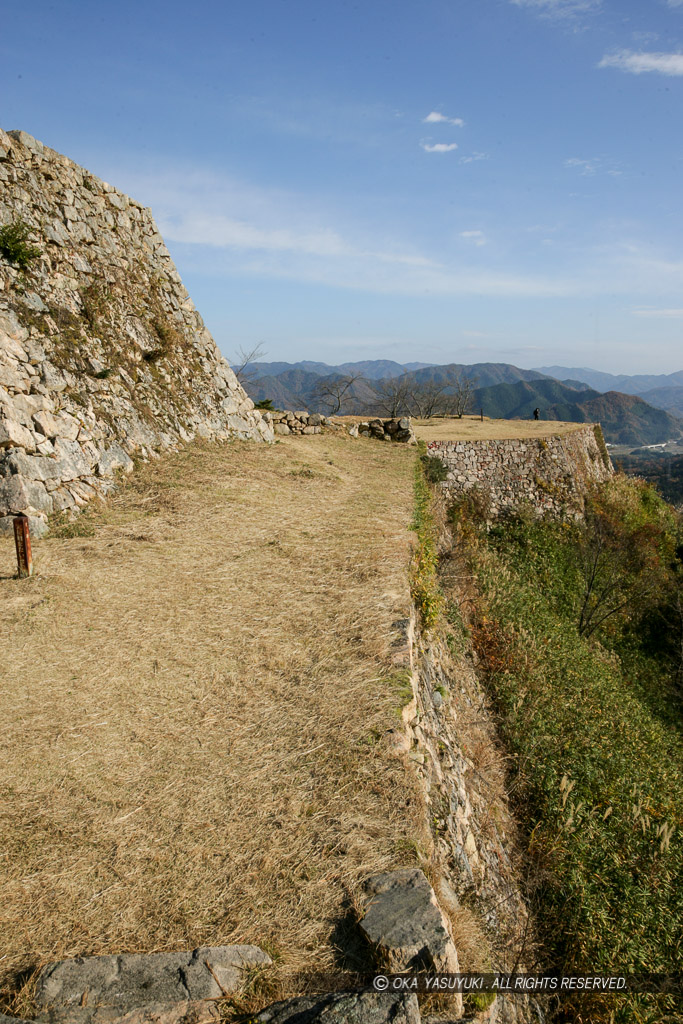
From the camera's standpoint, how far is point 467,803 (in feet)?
20.3

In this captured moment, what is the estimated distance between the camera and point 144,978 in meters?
3.24

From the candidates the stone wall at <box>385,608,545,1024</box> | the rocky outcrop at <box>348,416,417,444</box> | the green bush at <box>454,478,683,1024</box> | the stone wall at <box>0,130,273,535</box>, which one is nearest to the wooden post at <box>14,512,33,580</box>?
the stone wall at <box>0,130,273,535</box>

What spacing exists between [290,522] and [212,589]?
3384 mm

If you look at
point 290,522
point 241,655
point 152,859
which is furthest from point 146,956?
point 290,522

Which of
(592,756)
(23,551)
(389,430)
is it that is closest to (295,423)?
(389,430)

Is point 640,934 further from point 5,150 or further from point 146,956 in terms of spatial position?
point 5,150

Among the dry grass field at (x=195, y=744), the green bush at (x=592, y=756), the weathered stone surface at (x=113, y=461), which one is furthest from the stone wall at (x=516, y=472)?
the dry grass field at (x=195, y=744)

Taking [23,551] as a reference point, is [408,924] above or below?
below

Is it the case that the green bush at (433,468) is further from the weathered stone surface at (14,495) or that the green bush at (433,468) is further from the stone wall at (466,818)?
the weathered stone surface at (14,495)

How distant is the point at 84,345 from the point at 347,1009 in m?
13.7

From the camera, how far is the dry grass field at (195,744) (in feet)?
12.3

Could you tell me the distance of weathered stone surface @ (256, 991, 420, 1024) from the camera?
2934 millimetres

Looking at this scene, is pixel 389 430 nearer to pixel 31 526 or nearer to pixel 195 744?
pixel 31 526

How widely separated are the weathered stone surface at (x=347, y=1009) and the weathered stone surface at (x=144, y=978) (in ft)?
1.04
